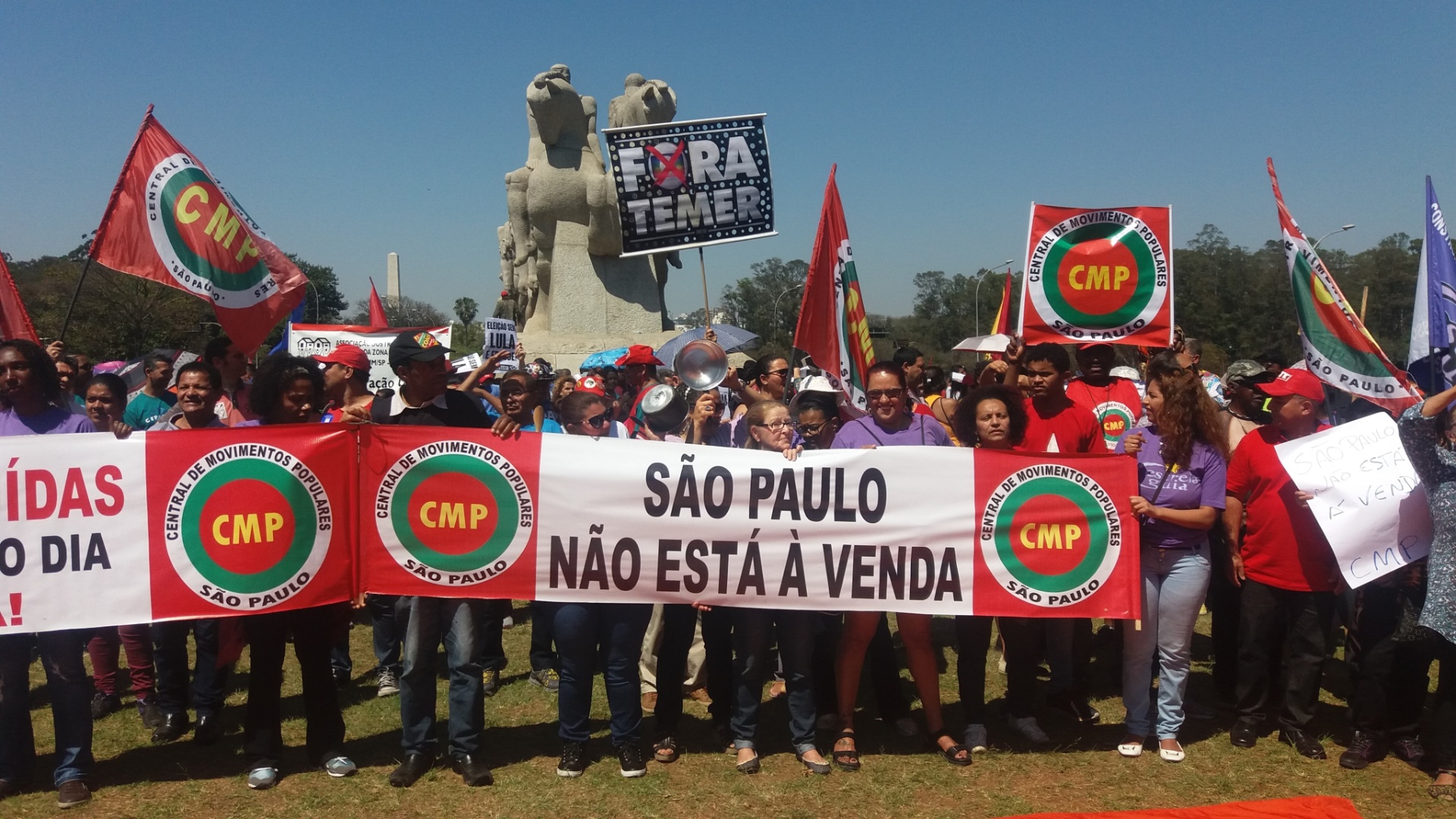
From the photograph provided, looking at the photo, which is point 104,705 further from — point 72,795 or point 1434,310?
point 1434,310

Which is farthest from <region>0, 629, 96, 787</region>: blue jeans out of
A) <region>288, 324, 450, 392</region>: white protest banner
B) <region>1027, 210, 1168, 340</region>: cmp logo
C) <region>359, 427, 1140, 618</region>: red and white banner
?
<region>288, 324, 450, 392</region>: white protest banner

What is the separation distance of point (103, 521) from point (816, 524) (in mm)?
3520

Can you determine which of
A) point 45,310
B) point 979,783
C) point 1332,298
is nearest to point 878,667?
point 979,783

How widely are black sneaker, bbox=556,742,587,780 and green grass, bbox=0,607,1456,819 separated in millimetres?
50

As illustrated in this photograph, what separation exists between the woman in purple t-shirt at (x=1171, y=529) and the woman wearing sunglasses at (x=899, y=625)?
40.1 inches

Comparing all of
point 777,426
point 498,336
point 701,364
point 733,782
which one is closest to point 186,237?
point 701,364

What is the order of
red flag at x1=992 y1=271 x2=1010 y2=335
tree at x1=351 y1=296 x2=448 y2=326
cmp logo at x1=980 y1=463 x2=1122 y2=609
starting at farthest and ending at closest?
tree at x1=351 y1=296 x2=448 y2=326 < red flag at x1=992 y1=271 x2=1010 y2=335 < cmp logo at x1=980 y1=463 x2=1122 y2=609

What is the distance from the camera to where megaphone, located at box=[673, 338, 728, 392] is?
7688 mm

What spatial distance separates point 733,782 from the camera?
16.3 ft

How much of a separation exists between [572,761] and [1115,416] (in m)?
4.13

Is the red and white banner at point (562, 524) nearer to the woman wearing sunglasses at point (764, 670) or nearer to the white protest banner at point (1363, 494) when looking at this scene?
the woman wearing sunglasses at point (764, 670)

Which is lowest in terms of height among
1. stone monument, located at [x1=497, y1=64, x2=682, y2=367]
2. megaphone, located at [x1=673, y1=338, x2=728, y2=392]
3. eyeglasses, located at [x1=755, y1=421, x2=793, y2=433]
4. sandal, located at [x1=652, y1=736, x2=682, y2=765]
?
sandal, located at [x1=652, y1=736, x2=682, y2=765]

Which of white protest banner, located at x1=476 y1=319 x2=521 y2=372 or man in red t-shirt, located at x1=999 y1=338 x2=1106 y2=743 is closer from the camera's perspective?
man in red t-shirt, located at x1=999 y1=338 x2=1106 y2=743

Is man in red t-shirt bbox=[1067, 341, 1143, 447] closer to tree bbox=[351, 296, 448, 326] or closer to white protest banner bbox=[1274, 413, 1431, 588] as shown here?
white protest banner bbox=[1274, 413, 1431, 588]
